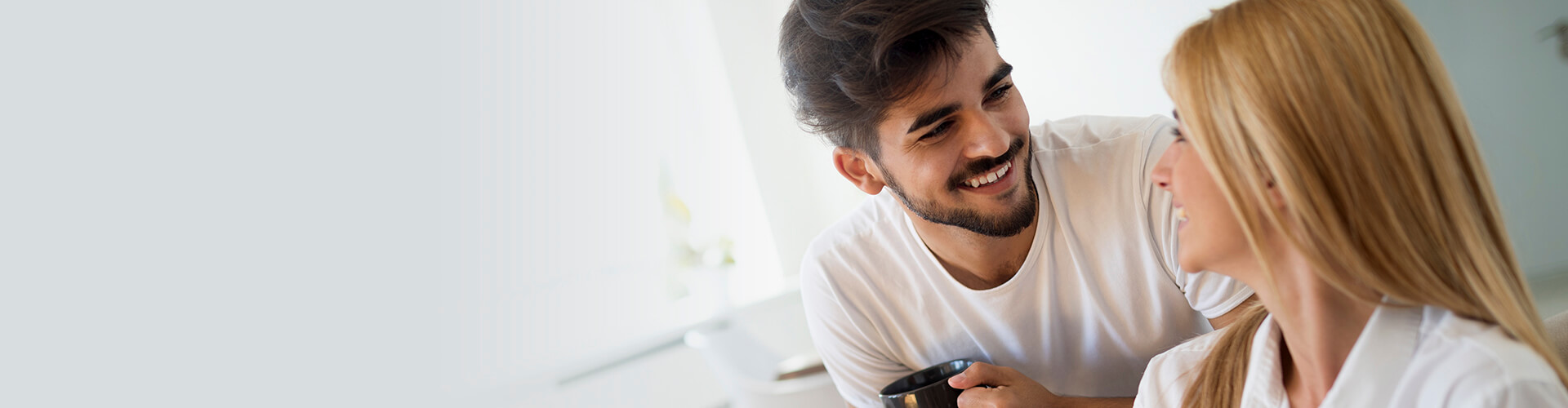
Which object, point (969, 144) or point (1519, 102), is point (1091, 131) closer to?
point (969, 144)

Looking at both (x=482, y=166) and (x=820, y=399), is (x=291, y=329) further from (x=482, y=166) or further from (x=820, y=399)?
(x=820, y=399)

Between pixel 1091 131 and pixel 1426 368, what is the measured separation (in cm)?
67

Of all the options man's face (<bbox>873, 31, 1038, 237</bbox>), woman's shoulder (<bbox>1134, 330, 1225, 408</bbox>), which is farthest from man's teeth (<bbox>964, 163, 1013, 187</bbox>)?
woman's shoulder (<bbox>1134, 330, 1225, 408</bbox>)

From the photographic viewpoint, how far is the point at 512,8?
6.90 feet

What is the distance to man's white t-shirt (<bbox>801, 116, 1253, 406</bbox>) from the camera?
50.9 inches

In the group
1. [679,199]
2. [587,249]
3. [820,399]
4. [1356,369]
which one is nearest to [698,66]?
[679,199]

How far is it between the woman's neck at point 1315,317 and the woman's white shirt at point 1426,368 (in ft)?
0.05

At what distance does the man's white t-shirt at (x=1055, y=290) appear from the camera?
129 cm

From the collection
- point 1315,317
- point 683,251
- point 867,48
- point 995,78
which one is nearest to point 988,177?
point 995,78

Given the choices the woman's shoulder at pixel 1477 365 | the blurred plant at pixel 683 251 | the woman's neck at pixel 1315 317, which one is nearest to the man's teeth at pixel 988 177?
the woman's neck at pixel 1315 317

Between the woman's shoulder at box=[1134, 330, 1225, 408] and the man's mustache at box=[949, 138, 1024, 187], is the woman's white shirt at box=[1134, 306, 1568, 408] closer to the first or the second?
the woman's shoulder at box=[1134, 330, 1225, 408]

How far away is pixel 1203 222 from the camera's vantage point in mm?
849

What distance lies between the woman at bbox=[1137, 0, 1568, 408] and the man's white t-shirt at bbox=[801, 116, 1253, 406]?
404mm

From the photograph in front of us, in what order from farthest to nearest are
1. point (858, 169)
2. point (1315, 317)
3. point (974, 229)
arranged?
point (858, 169) → point (974, 229) → point (1315, 317)
